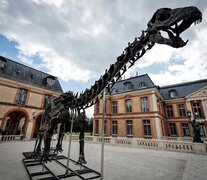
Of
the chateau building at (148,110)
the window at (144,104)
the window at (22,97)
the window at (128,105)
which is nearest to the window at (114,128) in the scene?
the chateau building at (148,110)

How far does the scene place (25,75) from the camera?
19.4 m

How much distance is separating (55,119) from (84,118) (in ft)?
4.25

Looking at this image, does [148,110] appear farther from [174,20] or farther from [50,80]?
[174,20]

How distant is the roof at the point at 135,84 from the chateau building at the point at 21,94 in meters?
11.9

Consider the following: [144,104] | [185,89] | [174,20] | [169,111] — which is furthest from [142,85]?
[174,20]

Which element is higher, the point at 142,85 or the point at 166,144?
the point at 142,85

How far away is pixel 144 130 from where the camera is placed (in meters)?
18.1

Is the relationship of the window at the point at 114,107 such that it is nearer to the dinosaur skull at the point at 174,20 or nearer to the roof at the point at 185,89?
the roof at the point at 185,89

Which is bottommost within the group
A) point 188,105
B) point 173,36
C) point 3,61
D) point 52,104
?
point 52,104

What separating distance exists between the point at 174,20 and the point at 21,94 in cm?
2018

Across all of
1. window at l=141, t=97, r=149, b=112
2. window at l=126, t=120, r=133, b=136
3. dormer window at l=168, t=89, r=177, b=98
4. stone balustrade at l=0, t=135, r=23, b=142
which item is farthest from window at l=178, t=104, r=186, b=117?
stone balustrade at l=0, t=135, r=23, b=142

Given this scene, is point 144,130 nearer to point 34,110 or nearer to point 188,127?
point 188,127

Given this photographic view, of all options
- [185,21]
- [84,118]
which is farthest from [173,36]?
[84,118]

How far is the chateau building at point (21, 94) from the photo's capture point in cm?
1577
